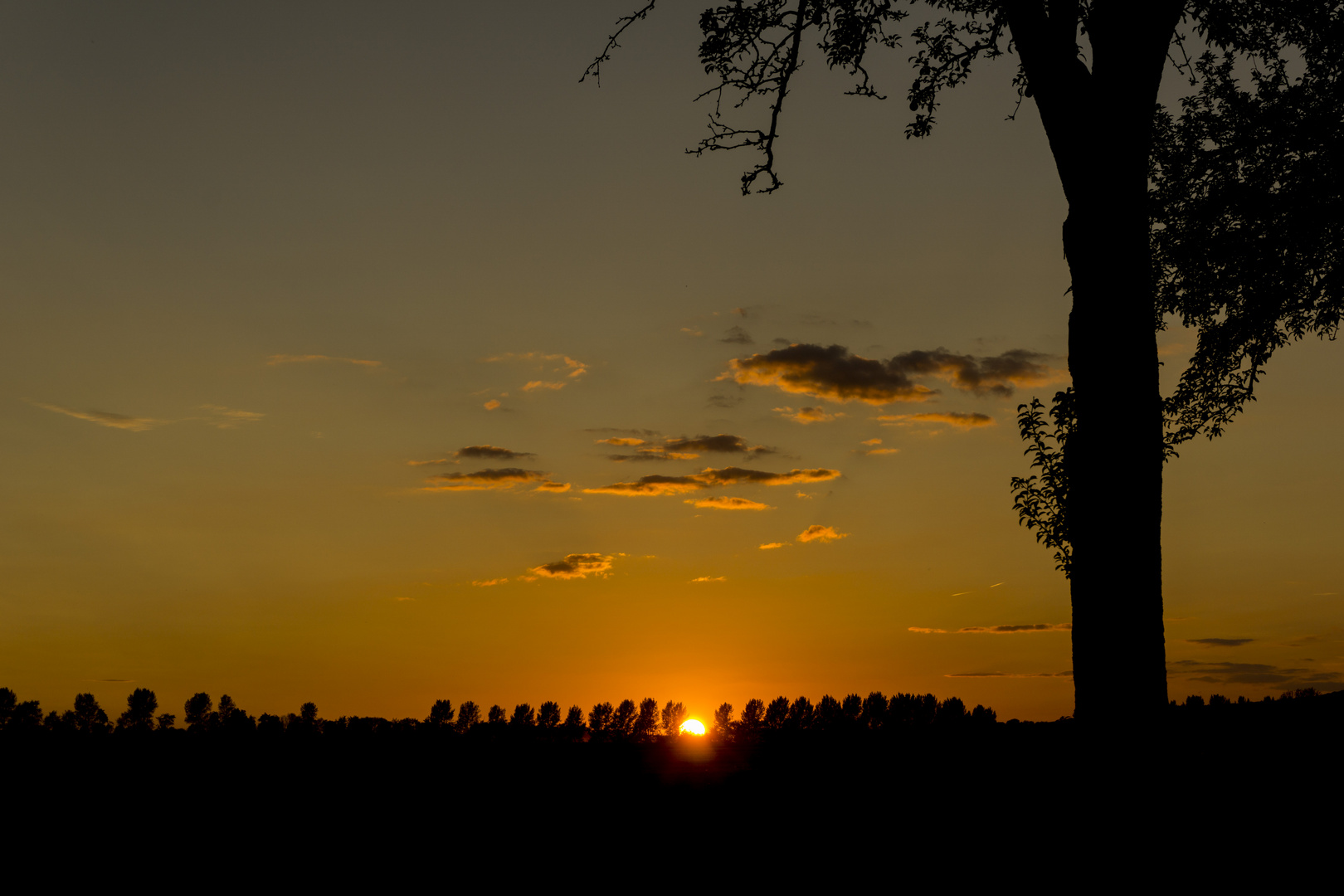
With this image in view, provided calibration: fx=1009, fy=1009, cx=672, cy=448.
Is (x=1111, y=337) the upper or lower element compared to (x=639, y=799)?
upper

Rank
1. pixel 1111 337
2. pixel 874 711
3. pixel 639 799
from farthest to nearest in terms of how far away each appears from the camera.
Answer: pixel 874 711 → pixel 1111 337 → pixel 639 799

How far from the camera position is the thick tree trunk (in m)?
9.85

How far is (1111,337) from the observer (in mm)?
10383

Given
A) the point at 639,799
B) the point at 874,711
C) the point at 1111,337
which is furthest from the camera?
the point at 874,711

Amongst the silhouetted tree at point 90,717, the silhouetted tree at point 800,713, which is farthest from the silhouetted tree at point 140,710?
the silhouetted tree at point 800,713

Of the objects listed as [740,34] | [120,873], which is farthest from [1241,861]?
[740,34]

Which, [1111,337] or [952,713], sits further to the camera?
[952,713]

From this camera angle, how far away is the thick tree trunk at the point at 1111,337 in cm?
985

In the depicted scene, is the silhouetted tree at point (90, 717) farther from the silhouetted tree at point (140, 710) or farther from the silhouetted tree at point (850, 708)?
the silhouetted tree at point (850, 708)

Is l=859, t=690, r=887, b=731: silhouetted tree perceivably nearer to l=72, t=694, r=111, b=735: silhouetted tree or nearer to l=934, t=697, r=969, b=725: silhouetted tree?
l=934, t=697, r=969, b=725: silhouetted tree

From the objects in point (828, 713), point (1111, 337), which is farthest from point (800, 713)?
point (1111, 337)

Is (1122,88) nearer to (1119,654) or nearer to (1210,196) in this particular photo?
(1119,654)

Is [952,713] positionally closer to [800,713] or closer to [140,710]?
[800,713]

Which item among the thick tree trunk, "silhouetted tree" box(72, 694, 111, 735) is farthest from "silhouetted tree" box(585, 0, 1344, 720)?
"silhouetted tree" box(72, 694, 111, 735)
